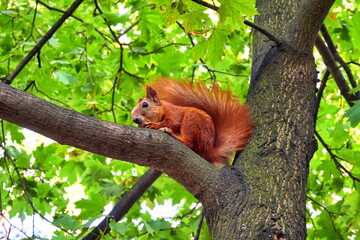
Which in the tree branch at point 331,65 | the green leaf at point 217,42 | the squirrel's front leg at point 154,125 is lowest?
the squirrel's front leg at point 154,125

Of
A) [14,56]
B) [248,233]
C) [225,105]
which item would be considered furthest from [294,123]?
[14,56]

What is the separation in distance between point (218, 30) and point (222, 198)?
766 millimetres

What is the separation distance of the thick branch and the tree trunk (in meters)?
0.12

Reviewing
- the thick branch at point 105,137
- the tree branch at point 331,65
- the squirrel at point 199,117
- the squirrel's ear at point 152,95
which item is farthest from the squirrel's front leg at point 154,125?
the tree branch at point 331,65

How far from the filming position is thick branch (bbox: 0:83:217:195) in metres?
1.79

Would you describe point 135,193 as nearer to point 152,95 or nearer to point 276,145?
point 152,95

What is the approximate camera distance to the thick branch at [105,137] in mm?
1790

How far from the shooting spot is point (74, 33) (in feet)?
13.3

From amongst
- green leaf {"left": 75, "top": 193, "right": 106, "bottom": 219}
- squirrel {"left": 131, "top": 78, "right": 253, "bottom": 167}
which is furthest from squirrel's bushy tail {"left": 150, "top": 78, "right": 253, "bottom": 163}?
green leaf {"left": 75, "top": 193, "right": 106, "bottom": 219}

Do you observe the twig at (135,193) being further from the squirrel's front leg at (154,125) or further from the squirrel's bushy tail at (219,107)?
the squirrel's bushy tail at (219,107)

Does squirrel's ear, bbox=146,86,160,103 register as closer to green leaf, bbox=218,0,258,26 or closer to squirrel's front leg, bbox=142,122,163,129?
squirrel's front leg, bbox=142,122,163,129

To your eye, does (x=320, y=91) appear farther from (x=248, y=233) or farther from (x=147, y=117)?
(x=248, y=233)

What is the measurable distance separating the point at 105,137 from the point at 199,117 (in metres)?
0.83

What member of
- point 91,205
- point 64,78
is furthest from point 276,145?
point 64,78
